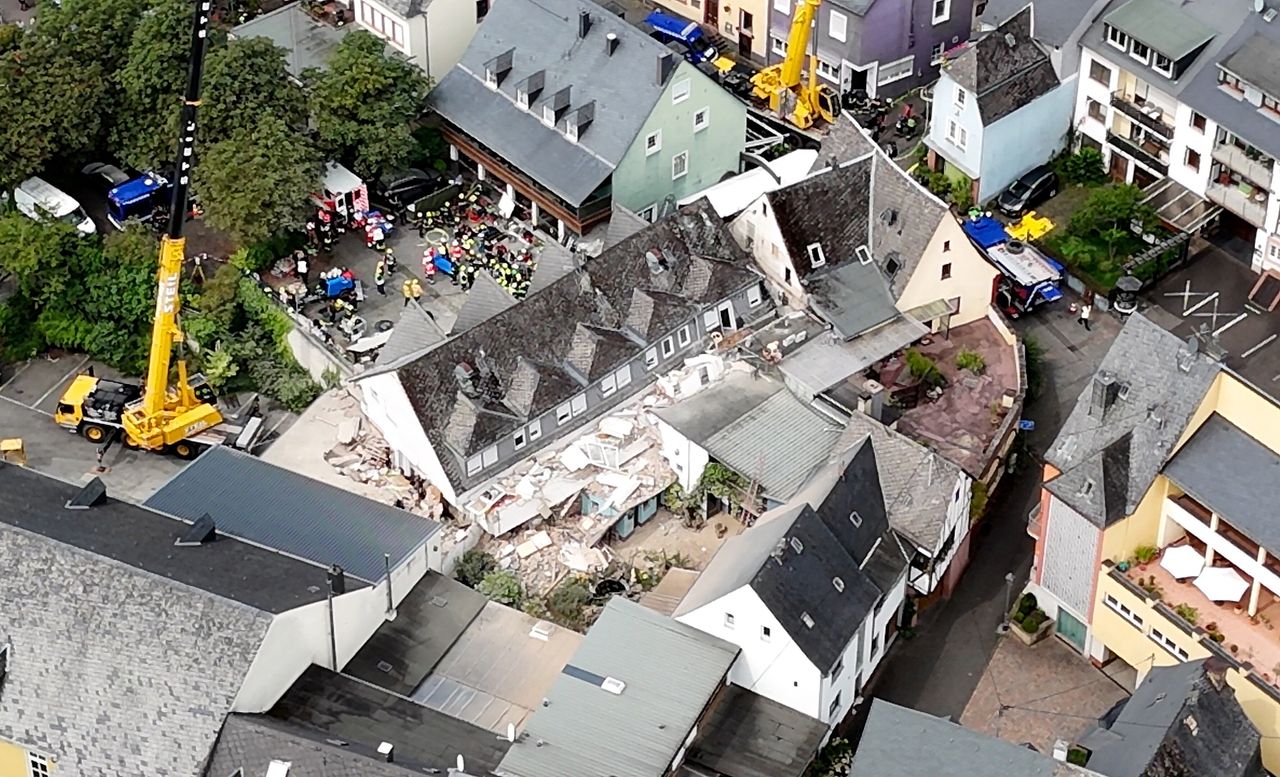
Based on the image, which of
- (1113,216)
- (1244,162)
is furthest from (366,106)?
(1244,162)

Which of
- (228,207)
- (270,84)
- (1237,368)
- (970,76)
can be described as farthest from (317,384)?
(1237,368)

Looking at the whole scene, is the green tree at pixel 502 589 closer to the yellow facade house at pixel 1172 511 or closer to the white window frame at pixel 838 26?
the yellow facade house at pixel 1172 511

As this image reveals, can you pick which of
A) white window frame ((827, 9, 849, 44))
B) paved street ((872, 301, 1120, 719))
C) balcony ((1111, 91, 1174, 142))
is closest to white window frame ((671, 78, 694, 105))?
white window frame ((827, 9, 849, 44))

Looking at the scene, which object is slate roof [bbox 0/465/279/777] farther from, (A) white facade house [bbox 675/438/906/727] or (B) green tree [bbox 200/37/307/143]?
(B) green tree [bbox 200/37/307/143]

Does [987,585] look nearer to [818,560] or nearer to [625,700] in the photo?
[818,560]

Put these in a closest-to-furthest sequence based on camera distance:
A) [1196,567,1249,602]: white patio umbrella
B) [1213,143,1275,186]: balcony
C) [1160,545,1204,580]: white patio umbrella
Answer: [1196,567,1249,602]: white patio umbrella < [1160,545,1204,580]: white patio umbrella < [1213,143,1275,186]: balcony

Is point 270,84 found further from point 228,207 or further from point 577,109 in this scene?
point 577,109

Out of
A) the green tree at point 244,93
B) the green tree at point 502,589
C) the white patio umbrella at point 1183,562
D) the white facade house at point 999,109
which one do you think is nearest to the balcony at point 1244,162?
the white facade house at point 999,109
